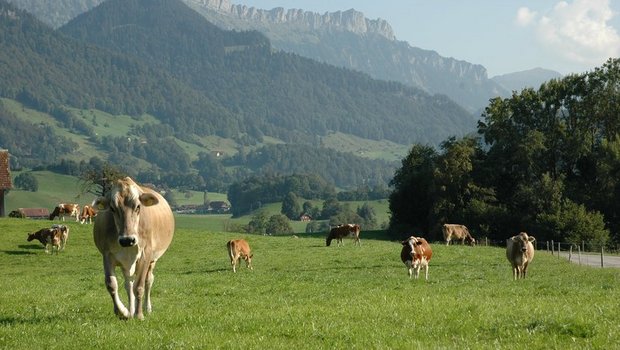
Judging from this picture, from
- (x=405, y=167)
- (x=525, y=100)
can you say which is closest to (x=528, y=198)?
(x=525, y=100)

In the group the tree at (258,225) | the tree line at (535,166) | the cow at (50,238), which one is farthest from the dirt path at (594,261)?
the tree at (258,225)

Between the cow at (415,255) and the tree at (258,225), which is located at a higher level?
the tree at (258,225)

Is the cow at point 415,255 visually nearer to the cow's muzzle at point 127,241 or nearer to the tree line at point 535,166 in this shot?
the cow's muzzle at point 127,241

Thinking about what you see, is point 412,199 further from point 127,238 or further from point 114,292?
point 127,238

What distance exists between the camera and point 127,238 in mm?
13500

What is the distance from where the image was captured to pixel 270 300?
1938 centimetres

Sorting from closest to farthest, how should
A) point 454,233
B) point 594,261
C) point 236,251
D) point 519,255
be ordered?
1. point 519,255
2. point 236,251
3. point 594,261
4. point 454,233

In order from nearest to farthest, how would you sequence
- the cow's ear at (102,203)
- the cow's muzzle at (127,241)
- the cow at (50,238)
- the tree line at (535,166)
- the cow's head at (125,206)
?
the cow's muzzle at (127,241) → the cow's head at (125,206) → the cow's ear at (102,203) → the cow at (50,238) → the tree line at (535,166)

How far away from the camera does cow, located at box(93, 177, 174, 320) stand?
13945 mm

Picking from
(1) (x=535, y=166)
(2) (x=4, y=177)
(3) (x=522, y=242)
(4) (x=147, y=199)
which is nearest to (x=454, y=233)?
(1) (x=535, y=166)

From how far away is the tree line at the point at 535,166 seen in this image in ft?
262

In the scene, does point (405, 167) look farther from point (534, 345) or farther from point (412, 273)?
point (534, 345)

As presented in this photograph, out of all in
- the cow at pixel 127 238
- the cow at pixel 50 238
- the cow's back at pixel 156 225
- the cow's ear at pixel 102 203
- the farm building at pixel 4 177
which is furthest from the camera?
the farm building at pixel 4 177

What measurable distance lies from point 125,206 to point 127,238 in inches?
29.4
